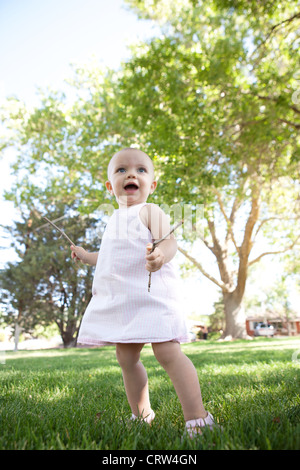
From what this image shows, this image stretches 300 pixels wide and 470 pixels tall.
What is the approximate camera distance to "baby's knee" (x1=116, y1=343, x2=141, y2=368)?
76.3 inches

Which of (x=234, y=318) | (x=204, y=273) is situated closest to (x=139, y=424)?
(x=204, y=273)

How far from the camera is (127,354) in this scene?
1.93 meters

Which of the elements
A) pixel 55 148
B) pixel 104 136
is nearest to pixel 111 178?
pixel 104 136

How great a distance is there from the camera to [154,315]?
1796mm

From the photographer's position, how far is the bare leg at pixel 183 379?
5.51ft

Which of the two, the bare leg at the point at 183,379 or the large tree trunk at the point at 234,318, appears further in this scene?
the large tree trunk at the point at 234,318

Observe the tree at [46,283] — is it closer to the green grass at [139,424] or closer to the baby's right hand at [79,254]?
the green grass at [139,424]

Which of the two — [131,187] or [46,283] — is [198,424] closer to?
[131,187]

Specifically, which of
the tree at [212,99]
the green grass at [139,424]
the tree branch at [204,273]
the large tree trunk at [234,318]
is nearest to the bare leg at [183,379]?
the green grass at [139,424]

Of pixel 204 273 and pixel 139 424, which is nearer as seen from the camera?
pixel 139 424

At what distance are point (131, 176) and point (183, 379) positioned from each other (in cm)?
123

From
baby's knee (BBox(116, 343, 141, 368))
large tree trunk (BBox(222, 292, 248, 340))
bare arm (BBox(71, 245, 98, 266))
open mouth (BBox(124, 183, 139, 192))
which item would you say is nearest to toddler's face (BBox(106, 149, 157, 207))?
open mouth (BBox(124, 183, 139, 192))

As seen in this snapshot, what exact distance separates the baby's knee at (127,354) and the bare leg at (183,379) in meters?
0.21

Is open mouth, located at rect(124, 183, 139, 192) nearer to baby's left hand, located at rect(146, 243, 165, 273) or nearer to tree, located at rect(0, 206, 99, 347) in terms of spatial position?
baby's left hand, located at rect(146, 243, 165, 273)
